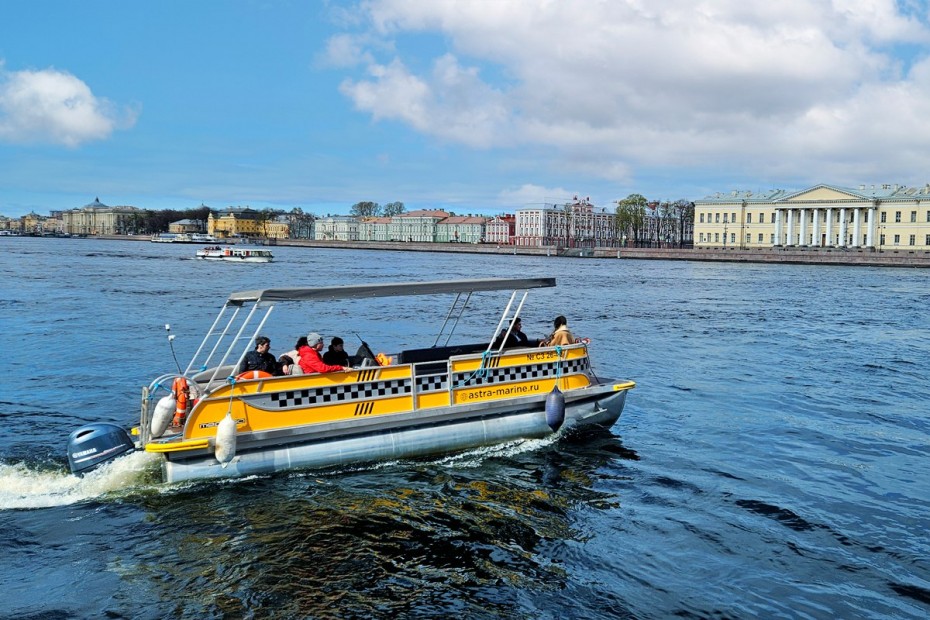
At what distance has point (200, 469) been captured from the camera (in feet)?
38.9

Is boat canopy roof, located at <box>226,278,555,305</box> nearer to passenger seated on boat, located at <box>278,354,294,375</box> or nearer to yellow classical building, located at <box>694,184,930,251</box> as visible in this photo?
passenger seated on boat, located at <box>278,354,294,375</box>

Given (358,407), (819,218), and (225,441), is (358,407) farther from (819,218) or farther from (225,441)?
(819,218)

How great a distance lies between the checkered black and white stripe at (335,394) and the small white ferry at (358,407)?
0.02 metres

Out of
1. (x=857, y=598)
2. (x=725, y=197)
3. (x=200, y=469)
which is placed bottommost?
(x=857, y=598)

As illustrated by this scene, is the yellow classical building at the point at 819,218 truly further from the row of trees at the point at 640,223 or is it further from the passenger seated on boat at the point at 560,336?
the passenger seated on boat at the point at 560,336

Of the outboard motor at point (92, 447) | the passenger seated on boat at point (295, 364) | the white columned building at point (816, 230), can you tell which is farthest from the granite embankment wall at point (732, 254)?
the outboard motor at point (92, 447)

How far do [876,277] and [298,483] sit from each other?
83865 millimetres

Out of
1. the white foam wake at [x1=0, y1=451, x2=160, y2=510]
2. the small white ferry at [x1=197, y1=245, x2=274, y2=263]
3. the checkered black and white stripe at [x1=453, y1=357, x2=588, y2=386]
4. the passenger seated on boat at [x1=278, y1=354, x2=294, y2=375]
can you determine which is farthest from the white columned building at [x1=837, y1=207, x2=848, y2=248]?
the white foam wake at [x1=0, y1=451, x2=160, y2=510]

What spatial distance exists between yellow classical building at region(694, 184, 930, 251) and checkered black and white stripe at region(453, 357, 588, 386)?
127m

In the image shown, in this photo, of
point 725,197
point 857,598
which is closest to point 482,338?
point 857,598

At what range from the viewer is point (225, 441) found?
11539 millimetres

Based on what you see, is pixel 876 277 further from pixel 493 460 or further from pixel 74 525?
pixel 74 525

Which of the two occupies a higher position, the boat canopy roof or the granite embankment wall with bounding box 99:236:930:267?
the granite embankment wall with bounding box 99:236:930:267

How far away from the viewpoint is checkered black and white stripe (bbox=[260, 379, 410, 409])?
12.2 meters
